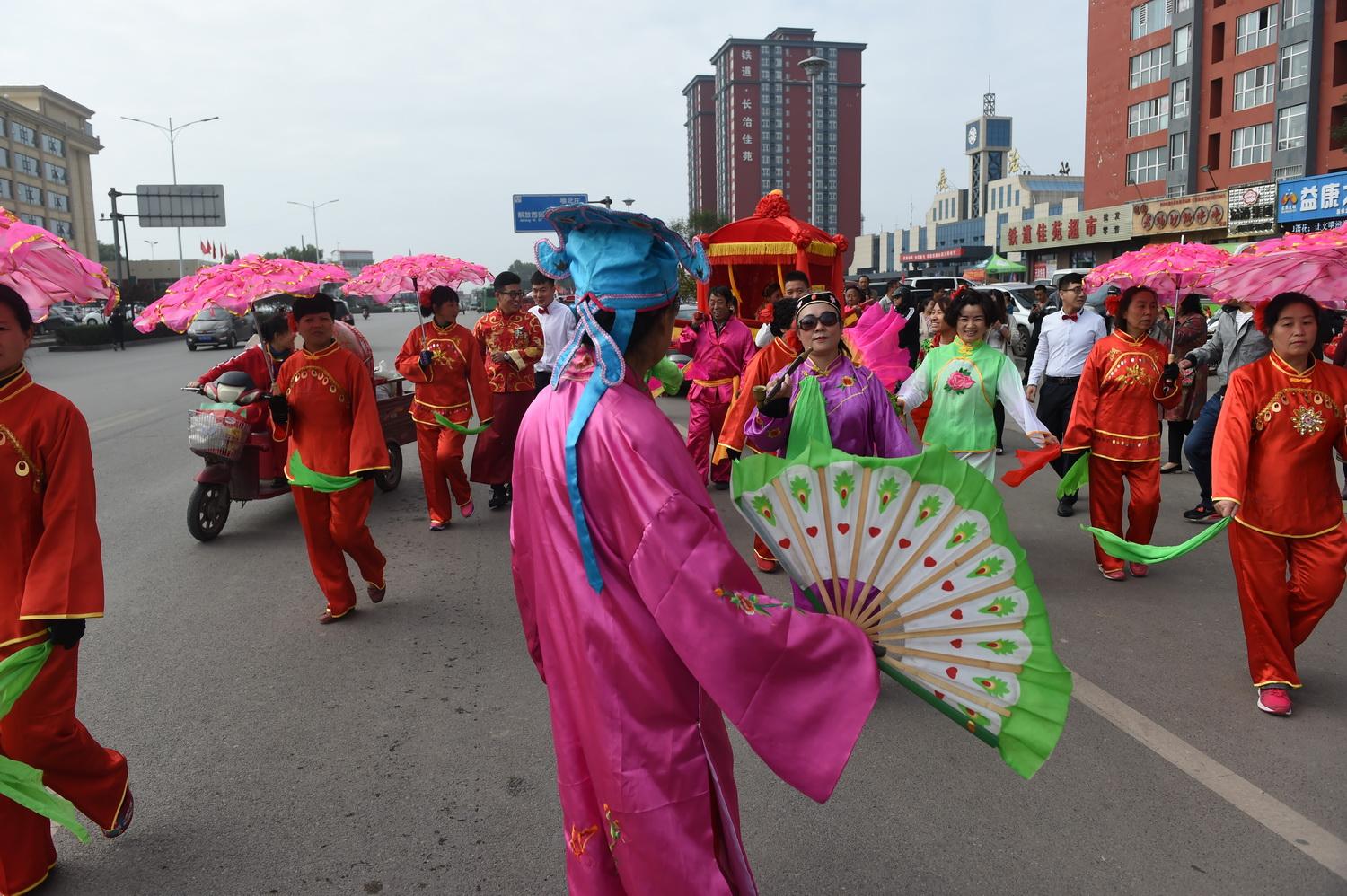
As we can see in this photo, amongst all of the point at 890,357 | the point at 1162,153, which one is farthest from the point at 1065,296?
the point at 1162,153

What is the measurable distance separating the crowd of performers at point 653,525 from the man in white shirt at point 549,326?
3.50m

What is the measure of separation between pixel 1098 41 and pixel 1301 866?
5291cm

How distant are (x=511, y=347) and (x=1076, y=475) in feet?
15.0

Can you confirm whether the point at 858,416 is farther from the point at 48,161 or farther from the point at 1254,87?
the point at 48,161

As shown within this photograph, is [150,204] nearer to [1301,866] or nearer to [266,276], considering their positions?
[266,276]

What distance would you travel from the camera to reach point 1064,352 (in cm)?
877

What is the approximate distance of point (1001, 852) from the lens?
305 cm

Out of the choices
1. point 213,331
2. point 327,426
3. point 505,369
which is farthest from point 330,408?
point 213,331

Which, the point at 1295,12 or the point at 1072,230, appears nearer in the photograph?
the point at 1295,12

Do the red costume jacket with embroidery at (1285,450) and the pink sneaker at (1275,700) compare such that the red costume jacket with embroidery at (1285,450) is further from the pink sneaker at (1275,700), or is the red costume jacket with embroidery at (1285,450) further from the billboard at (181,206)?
the billboard at (181,206)

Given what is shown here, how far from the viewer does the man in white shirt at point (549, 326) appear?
8906 millimetres

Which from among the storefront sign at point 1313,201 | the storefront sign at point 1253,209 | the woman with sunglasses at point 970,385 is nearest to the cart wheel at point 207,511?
the woman with sunglasses at point 970,385

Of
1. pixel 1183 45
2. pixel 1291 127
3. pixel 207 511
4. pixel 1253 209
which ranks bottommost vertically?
pixel 207 511

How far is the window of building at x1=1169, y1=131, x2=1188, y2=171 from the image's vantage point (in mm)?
42656
